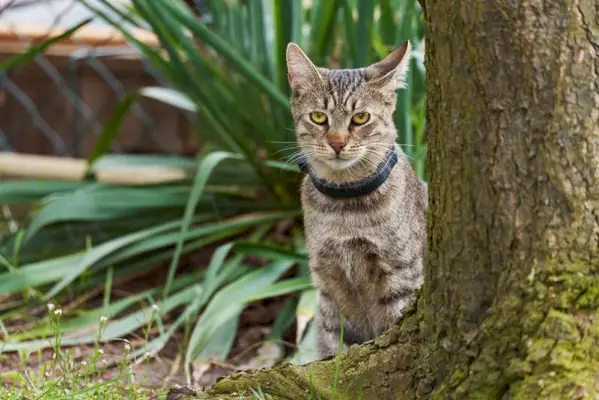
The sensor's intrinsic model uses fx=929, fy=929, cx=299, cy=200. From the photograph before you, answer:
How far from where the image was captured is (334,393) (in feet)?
5.02

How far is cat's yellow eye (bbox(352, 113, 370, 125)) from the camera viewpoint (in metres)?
2.14

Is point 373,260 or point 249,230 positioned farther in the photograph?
point 249,230

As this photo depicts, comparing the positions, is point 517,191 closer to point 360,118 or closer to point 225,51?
point 360,118

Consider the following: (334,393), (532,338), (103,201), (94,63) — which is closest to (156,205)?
(103,201)

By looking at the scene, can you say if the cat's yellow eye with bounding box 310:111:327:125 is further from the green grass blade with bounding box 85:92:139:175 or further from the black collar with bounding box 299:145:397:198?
the green grass blade with bounding box 85:92:139:175

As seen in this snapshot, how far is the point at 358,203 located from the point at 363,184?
0.05 m

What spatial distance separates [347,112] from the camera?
2.15m

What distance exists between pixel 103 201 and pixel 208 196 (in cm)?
35

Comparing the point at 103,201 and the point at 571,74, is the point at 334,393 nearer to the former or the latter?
the point at 571,74

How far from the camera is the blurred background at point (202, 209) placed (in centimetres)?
250

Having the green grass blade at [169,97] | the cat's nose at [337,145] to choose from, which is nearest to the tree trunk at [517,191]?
the cat's nose at [337,145]

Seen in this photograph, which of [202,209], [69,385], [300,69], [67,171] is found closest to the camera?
[69,385]

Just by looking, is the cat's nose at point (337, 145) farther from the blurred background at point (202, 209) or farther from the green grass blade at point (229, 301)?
the green grass blade at point (229, 301)

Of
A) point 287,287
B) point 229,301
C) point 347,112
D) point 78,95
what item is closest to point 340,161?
point 347,112
